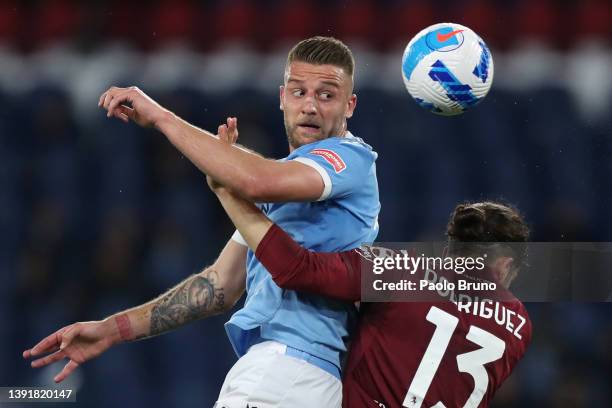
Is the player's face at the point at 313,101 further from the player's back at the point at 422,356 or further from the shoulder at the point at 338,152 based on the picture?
the player's back at the point at 422,356

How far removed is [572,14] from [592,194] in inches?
79.1

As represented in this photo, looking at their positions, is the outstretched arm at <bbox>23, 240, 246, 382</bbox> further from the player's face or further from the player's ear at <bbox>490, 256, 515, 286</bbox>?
the player's ear at <bbox>490, 256, 515, 286</bbox>

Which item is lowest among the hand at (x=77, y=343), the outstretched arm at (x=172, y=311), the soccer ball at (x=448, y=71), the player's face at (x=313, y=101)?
the hand at (x=77, y=343)

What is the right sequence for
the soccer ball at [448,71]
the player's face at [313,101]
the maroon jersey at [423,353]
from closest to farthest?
the maroon jersey at [423,353]
the player's face at [313,101]
the soccer ball at [448,71]

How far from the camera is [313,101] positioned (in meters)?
3.71

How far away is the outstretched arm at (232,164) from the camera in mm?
3293

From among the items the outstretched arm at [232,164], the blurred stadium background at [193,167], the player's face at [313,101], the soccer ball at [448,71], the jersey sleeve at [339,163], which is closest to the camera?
the outstretched arm at [232,164]

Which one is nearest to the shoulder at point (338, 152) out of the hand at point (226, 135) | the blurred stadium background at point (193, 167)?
the hand at point (226, 135)

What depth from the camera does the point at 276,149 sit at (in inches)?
315

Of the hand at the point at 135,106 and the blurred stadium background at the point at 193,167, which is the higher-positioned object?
the blurred stadium background at the point at 193,167

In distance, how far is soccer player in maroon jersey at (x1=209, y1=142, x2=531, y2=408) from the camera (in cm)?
336

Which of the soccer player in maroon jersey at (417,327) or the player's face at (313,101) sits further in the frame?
the player's face at (313,101)

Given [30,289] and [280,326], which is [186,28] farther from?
[280,326]

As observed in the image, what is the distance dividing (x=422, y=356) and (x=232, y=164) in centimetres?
102
